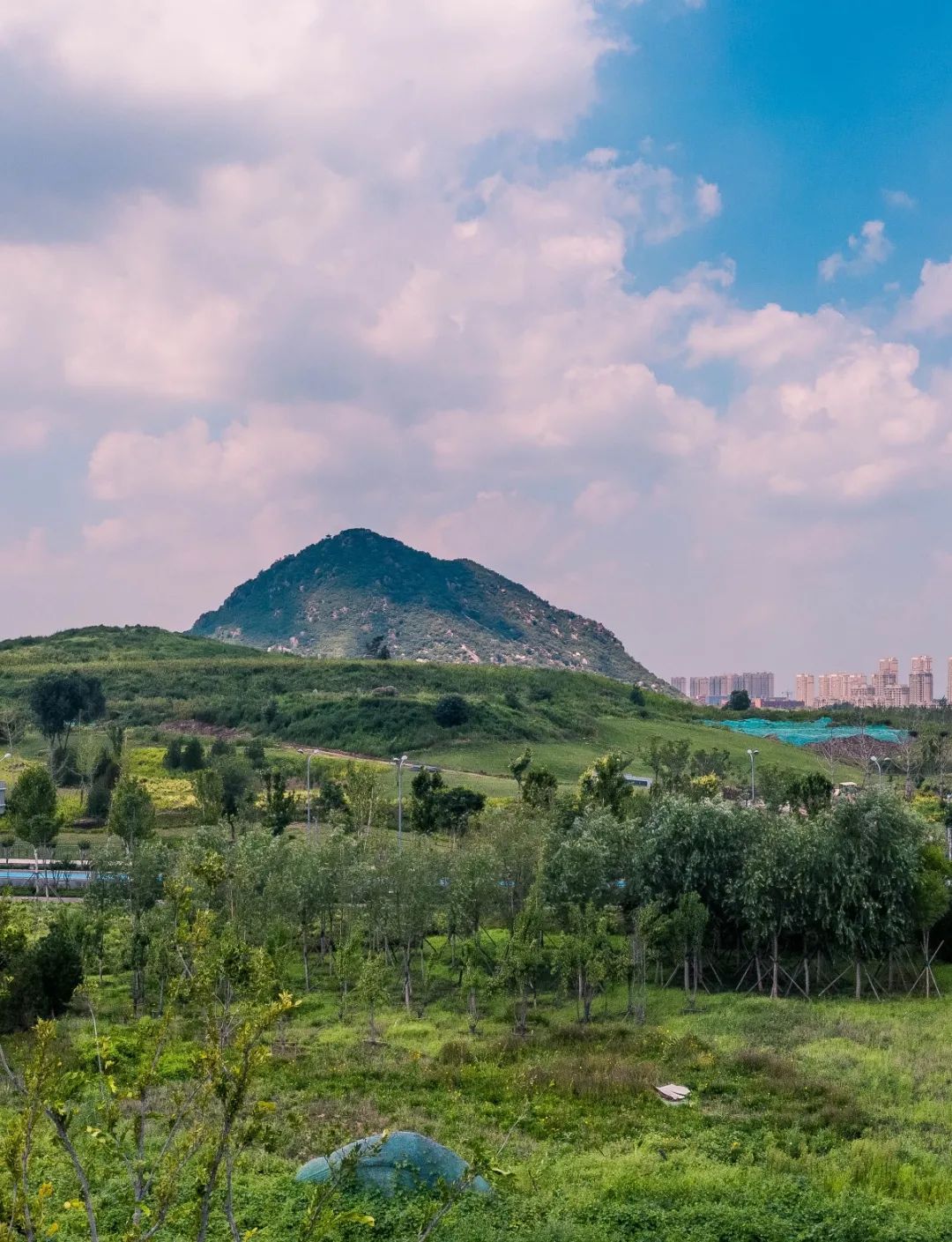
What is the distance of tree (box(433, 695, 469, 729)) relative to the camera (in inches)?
3967

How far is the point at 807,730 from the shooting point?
408 ft

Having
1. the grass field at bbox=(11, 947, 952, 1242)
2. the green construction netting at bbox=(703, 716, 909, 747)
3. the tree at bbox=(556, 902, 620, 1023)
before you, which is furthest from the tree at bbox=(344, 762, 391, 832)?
the green construction netting at bbox=(703, 716, 909, 747)

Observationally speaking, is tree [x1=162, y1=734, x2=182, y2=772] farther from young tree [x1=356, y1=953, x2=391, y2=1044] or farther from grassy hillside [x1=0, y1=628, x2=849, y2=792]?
young tree [x1=356, y1=953, x2=391, y2=1044]

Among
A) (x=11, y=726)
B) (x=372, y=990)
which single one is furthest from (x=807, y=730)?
(x=372, y=990)

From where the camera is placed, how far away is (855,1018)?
96.3 ft

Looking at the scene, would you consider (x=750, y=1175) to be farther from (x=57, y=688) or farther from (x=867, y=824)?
(x=57, y=688)

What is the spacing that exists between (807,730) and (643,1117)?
10921cm

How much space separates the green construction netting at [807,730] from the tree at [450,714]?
33390 mm

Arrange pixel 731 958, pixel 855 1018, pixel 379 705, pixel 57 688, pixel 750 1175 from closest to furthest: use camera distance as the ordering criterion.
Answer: pixel 750 1175
pixel 855 1018
pixel 731 958
pixel 57 688
pixel 379 705

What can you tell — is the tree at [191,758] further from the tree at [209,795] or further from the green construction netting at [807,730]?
the green construction netting at [807,730]

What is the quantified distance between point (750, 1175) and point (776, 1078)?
6399 millimetres

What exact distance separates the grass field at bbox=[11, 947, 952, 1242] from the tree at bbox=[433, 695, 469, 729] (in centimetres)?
6636

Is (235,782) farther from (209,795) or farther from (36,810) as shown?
(36,810)

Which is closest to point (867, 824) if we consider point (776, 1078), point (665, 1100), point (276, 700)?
point (776, 1078)
